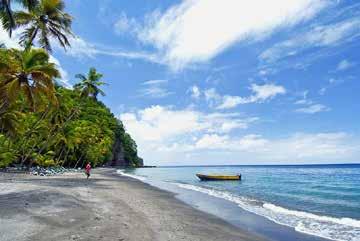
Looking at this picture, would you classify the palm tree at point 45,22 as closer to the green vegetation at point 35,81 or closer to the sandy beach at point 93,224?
the green vegetation at point 35,81

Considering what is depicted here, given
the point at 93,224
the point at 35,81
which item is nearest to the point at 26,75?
the point at 35,81

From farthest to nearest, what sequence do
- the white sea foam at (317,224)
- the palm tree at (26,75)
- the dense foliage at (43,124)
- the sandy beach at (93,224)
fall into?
the dense foliage at (43,124), the palm tree at (26,75), the white sea foam at (317,224), the sandy beach at (93,224)

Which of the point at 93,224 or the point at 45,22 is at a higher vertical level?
the point at 45,22

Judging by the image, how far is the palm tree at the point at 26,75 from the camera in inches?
836

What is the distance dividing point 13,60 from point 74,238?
57.8ft

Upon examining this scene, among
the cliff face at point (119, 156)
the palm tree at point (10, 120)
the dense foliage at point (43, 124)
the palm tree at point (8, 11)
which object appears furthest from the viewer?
the cliff face at point (119, 156)

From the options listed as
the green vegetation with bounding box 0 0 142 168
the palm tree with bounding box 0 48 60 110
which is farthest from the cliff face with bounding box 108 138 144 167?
the palm tree with bounding box 0 48 60 110

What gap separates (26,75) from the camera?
2194 cm

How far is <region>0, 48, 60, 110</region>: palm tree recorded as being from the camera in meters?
21.2

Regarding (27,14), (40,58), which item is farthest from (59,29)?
(40,58)

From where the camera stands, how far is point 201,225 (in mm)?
12672

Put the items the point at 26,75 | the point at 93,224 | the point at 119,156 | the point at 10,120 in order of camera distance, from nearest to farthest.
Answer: the point at 93,224 < the point at 26,75 < the point at 10,120 < the point at 119,156

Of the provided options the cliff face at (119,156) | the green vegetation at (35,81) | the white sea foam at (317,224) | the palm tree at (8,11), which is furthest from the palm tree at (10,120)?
the cliff face at (119,156)

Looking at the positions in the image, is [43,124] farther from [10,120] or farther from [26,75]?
[26,75]
